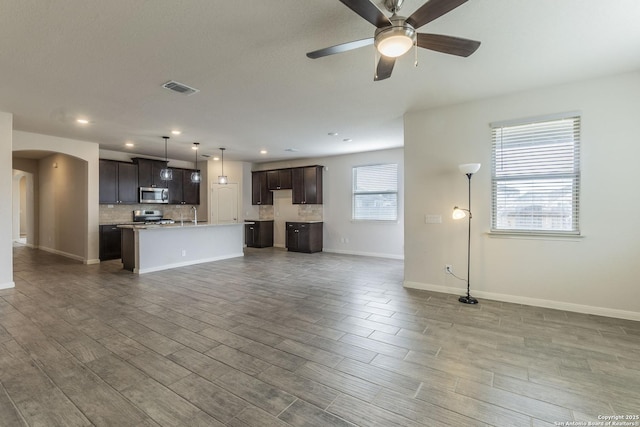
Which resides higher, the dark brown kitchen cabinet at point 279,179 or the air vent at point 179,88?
the air vent at point 179,88

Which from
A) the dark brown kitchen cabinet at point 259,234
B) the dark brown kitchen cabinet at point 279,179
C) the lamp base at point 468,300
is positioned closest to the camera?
the lamp base at point 468,300

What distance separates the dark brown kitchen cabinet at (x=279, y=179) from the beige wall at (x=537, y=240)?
4774mm

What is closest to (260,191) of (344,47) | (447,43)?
(344,47)

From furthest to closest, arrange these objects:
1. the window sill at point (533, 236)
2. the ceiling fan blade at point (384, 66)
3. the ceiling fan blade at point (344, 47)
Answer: the window sill at point (533, 236), the ceiling fan blade at point (384, 66), the ceiling fan blade at point (344, 47)

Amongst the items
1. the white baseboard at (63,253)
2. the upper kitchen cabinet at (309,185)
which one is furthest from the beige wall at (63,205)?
the upper kitchen cabinet at (309,185)

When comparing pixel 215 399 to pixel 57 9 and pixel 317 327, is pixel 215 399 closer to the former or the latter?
pixel 317 327

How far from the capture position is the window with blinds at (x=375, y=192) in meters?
7.31

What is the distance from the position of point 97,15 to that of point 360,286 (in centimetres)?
428

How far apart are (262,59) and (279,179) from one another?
609 centimetres

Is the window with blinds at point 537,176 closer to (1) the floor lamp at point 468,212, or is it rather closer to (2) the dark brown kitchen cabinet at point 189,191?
(1) the floor lamp at point 468,212

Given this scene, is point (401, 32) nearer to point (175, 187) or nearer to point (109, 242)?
point (109, 242)

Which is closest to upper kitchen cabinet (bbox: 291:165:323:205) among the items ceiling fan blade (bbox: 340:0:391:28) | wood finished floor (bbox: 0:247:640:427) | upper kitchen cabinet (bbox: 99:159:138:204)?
upper kitchen cabinet (bbox: 99:159:138:204)

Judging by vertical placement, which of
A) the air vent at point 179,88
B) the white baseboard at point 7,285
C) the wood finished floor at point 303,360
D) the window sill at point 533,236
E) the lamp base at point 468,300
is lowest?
the wood finished floor at point 303,360

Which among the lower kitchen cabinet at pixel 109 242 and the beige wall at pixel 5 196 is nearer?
the beige wall at pixel 5 196
